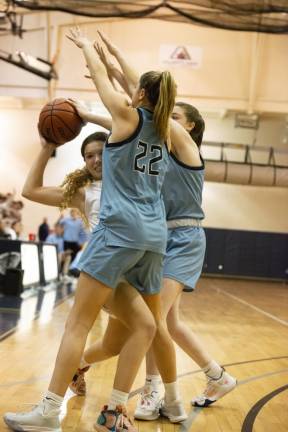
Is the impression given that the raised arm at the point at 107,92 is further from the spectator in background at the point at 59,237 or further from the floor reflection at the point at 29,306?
the spectator in background at the point at 59,237

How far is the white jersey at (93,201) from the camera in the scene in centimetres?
335

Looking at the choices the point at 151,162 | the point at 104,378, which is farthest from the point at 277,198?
the point at 151,162

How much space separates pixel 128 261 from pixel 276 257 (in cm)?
1936

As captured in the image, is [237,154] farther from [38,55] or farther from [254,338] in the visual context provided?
[254,338]

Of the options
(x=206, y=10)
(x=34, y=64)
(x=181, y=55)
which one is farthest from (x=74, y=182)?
(x=181, y=55)

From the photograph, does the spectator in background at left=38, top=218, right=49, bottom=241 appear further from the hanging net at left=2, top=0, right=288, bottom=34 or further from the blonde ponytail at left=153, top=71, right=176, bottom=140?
the blonde ponytail at left=153, top=71, right=176, bottom=140

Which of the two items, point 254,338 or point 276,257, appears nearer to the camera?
point 254,338

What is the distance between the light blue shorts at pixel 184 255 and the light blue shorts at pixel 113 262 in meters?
0.55

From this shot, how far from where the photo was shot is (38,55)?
1830cm

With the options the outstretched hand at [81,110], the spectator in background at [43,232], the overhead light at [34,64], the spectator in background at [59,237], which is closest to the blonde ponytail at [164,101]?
the outstretched hand at [81,110]

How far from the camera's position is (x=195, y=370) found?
5.06 metres

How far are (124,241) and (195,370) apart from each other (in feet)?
8.60

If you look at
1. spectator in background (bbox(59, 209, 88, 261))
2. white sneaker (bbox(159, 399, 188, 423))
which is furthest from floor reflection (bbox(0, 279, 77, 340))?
spectator in background (bbox(59, 209, 88, 261))

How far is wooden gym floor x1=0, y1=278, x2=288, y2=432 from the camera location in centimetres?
347
